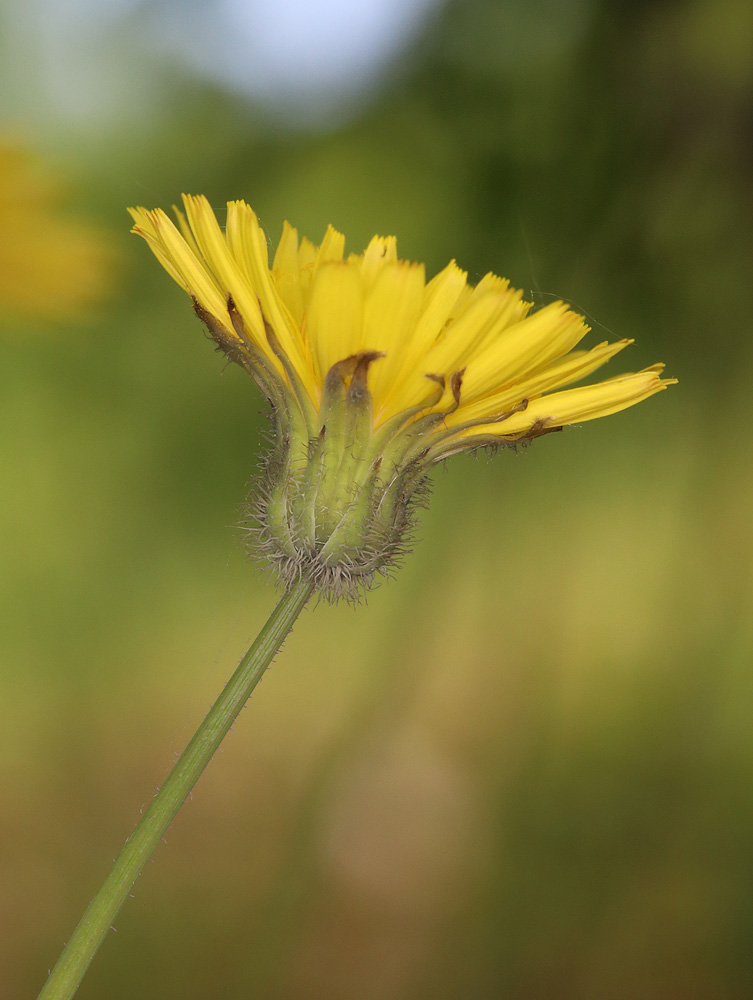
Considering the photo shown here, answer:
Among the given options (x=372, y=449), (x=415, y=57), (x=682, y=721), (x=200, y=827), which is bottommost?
(x=200, y=827)

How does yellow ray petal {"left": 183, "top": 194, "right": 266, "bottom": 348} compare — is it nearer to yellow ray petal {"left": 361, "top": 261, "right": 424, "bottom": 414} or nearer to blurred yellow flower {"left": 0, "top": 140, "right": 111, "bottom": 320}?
yellow ray petal {"left": 361, "top": 261, "right": 424, "bottom": 414}

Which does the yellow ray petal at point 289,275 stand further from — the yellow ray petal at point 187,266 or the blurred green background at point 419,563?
the blurred green background at point 419,563

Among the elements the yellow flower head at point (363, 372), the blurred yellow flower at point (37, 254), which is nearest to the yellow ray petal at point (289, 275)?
the yellow flower head at point (363, 372)

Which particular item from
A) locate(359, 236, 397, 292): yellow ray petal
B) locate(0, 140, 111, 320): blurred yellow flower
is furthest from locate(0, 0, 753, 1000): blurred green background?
locate(359, 236, 397, 292): yellow ray petal

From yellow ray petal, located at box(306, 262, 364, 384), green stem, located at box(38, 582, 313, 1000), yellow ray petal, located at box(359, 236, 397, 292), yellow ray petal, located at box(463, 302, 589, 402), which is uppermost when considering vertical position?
yellow ray petal, located at box(359, 236, 397, 292)

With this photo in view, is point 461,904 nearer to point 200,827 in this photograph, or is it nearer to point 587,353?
point 200,827

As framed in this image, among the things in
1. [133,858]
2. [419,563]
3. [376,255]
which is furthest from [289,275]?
[419,563]

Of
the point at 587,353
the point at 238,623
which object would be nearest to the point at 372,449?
the point at 587,353
